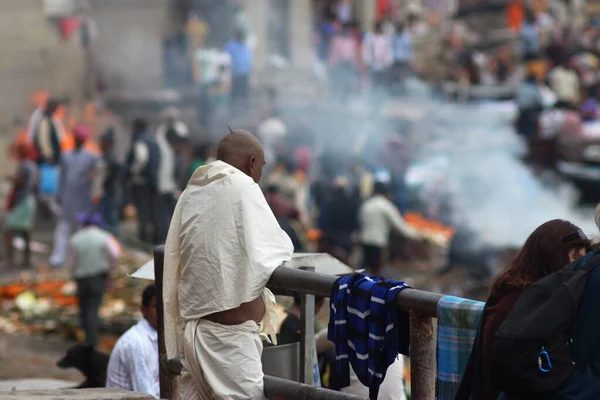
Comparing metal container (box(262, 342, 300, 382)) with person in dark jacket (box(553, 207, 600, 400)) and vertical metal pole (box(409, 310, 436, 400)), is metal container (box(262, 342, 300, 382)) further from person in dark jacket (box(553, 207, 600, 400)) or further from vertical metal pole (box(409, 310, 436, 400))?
person in dark jacket (box(553, 207, 600, 400))

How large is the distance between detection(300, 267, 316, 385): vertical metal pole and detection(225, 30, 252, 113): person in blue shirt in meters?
17.1

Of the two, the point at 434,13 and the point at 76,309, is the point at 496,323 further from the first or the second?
the point at 434,13

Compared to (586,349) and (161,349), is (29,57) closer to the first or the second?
(161,349)

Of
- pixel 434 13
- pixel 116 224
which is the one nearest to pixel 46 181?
pixel 116 224

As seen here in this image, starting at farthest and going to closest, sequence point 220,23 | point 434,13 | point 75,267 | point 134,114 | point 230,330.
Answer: point 434,13 < point 220,23 < point 134,114 < point 75,267 < point 230,330

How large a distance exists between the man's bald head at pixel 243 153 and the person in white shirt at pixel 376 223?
1051 centimetres

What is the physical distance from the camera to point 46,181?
17.2 meters

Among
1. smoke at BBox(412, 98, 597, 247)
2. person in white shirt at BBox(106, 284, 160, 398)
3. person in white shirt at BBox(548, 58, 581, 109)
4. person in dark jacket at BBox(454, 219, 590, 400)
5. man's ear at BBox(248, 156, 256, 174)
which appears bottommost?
smoke at BBox(412, 98, 597, 247)

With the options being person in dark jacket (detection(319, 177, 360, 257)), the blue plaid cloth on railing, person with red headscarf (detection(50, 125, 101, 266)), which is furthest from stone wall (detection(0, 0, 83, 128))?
the blue plaid cloth on railing

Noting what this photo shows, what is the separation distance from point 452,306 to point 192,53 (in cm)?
1923

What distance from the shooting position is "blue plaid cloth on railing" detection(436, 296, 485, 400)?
4.48 m

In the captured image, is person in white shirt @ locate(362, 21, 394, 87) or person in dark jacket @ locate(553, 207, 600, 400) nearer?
person in dark jacket @ locate(553, 207, 600, 400)

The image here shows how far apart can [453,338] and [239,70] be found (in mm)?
18119

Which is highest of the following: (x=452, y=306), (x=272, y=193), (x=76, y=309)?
(x=452, y=306)
